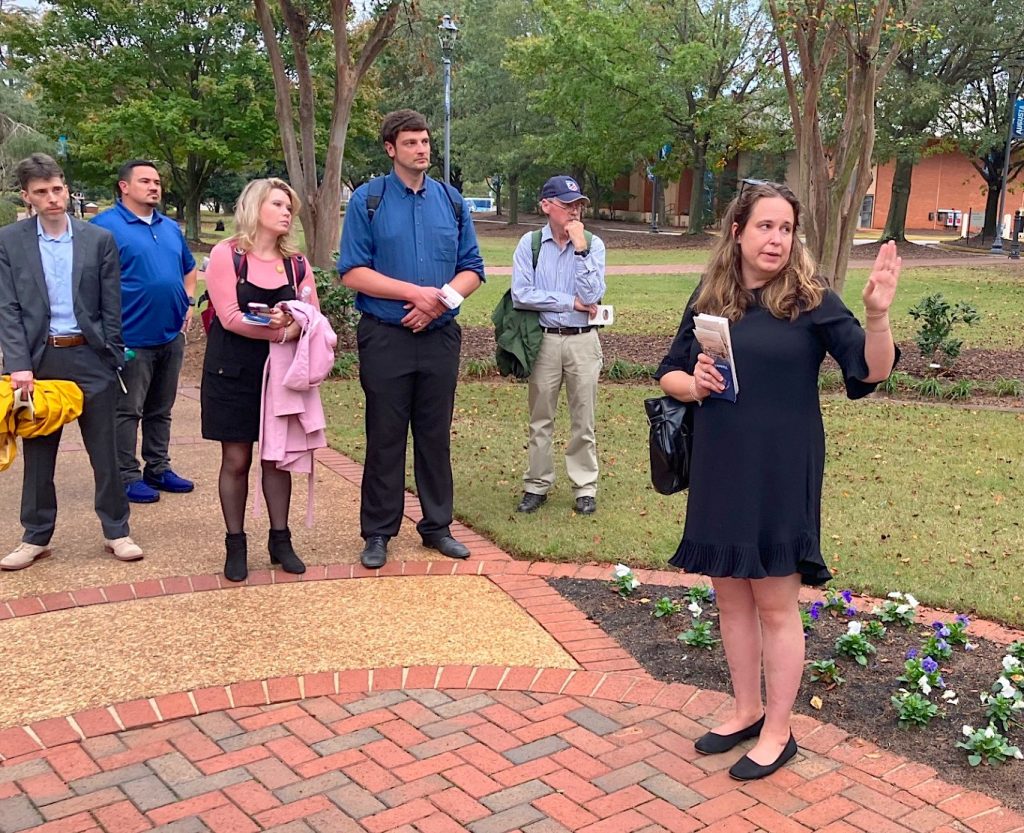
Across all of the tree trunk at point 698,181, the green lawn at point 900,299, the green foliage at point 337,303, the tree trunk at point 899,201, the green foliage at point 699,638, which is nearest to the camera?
the green foliage at point 699,638

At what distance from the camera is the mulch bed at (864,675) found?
11.6ft

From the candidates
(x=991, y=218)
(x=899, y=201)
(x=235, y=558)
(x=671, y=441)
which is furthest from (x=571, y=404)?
(x=991, y=218)

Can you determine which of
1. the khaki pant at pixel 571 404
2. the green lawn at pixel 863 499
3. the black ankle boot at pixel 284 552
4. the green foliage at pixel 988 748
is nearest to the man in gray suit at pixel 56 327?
the black ankle boot at pixel 284 552

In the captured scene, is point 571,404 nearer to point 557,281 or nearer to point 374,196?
point 557,281

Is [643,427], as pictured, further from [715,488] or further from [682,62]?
[682,62]

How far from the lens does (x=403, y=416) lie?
534 centimetres

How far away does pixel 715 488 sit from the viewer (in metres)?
3.33

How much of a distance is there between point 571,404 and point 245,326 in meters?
2.09

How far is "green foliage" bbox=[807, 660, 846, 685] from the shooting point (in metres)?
4.00

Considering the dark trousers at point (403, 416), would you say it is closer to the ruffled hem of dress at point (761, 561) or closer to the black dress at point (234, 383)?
the black dress at point (234, 383)

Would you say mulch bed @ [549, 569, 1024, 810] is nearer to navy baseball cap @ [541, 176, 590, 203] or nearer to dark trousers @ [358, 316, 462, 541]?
dark trousers @ [358, 316, 462, 541]

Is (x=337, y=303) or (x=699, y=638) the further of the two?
(x=337, y=303)

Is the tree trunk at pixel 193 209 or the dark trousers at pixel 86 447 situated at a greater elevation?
the tree trunk at pixel 193 209

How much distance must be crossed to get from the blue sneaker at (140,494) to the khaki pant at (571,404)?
225cm
